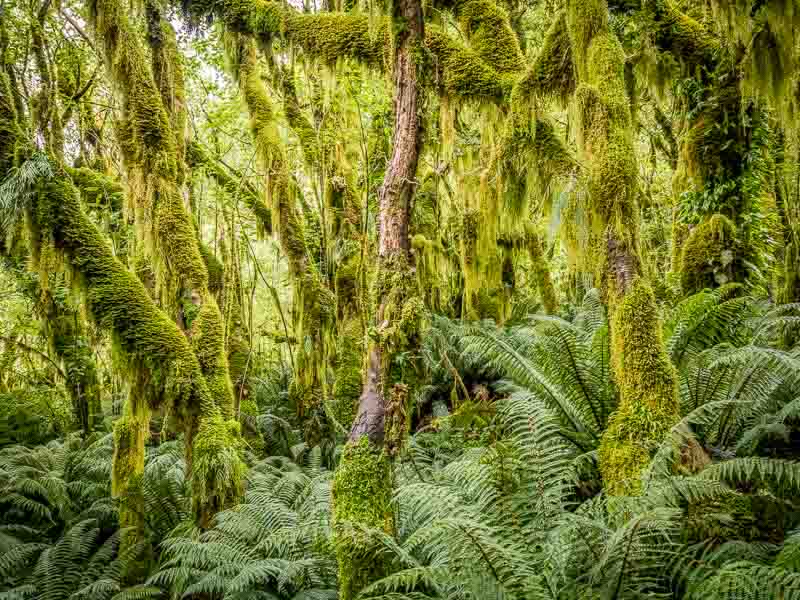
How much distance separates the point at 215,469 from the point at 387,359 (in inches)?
71.7

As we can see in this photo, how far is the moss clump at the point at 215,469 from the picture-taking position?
3.81m

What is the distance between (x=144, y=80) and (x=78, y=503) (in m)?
4.55

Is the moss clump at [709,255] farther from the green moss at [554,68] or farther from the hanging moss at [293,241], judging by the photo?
the hanging moss at [293,241]

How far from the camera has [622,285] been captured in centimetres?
302

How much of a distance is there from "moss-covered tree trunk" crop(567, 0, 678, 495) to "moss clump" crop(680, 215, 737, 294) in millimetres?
2593

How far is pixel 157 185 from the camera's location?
4.44 m

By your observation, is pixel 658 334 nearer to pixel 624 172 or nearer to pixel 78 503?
pixel 624 172

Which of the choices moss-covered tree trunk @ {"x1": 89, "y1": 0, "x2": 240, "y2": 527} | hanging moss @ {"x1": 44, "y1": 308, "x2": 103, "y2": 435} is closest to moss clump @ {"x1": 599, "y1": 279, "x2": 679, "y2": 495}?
moss-covered tree trunk @ {"x1": 89, "y1": 0, "x2": 240, "y2": 527}

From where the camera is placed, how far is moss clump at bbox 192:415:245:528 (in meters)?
3.81

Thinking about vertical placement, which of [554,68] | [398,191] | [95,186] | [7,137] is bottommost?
[398,191]

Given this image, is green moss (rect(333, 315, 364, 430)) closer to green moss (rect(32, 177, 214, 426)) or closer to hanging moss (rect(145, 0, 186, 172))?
green moss (rect(32, 177, 214, 426))

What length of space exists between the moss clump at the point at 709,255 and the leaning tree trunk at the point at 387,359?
138 inches

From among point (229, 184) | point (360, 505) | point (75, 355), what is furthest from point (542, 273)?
point (75, 355)

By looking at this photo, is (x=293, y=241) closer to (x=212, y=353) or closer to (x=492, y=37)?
(x=212, y=353)
